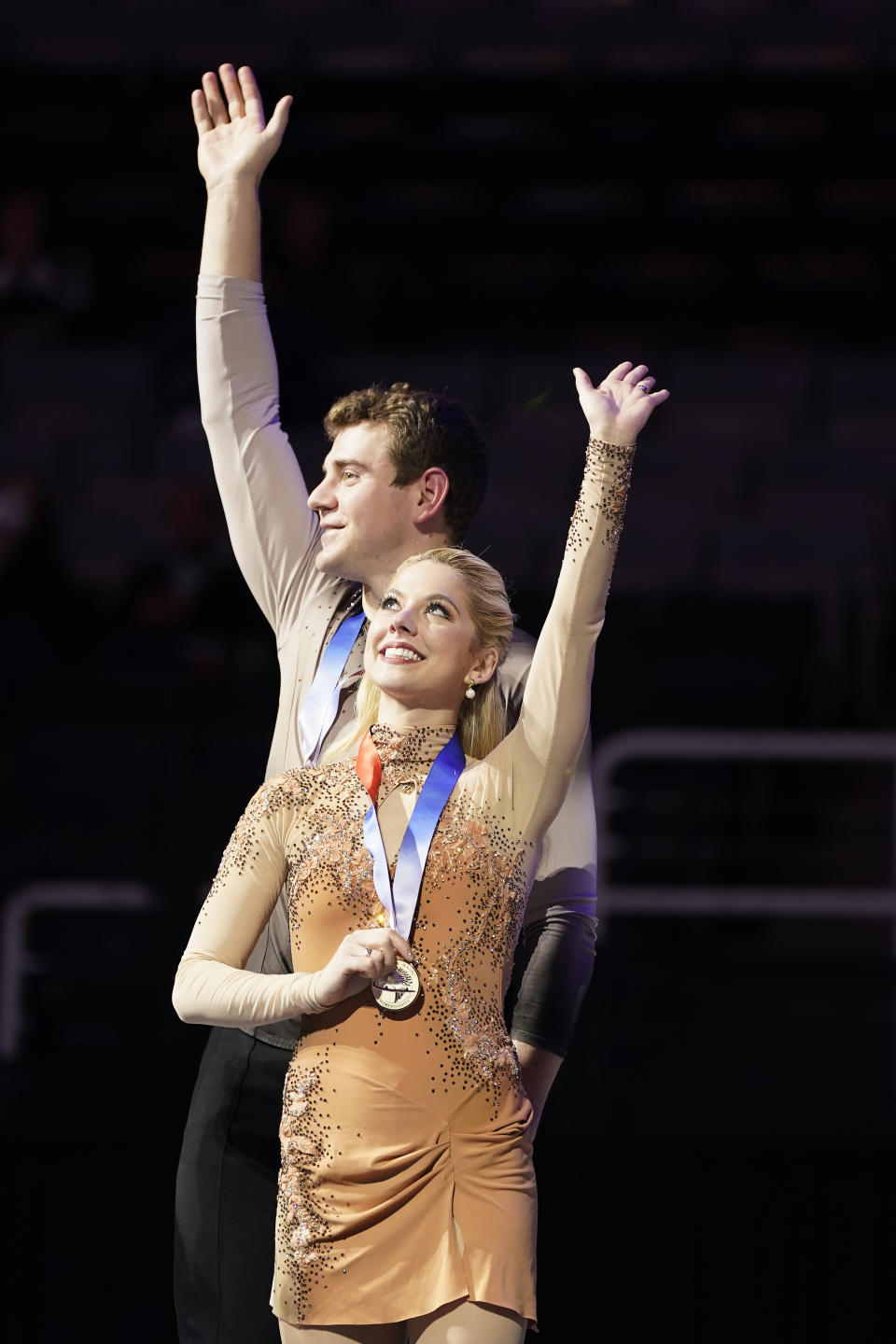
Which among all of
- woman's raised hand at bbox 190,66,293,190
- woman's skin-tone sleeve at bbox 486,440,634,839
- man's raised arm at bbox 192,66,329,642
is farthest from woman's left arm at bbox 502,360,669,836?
woman's raised hand at bbox 190,66,293,190

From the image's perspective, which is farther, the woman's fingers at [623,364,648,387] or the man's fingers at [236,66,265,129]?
the man's fingers at [236,66,265,129]

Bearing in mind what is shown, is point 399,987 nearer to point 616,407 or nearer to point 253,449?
point 616,407

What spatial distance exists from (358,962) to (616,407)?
668 mm

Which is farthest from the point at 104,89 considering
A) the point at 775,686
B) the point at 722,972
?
the point at 722,972

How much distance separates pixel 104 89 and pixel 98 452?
275 centimetres

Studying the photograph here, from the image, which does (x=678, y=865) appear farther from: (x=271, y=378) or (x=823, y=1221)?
(x=271, y=378)

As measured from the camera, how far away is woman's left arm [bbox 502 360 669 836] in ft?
6.02

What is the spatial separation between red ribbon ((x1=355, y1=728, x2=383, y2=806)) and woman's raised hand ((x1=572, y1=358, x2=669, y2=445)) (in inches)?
16.5

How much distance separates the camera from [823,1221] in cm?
325

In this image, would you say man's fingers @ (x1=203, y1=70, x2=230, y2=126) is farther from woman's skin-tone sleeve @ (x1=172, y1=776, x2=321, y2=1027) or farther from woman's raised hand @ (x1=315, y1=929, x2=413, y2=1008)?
woman's raised hand @ (x1=315, y1=929, x2=413, y2=1008)

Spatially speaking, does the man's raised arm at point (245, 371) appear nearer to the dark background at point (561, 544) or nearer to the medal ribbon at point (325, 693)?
the medal ribbon at point (325, 693)

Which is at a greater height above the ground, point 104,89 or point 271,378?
point 104,89

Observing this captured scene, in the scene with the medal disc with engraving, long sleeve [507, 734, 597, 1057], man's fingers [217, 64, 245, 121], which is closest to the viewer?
the medal disc with engraving

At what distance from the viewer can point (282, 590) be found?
2303 millimetres
